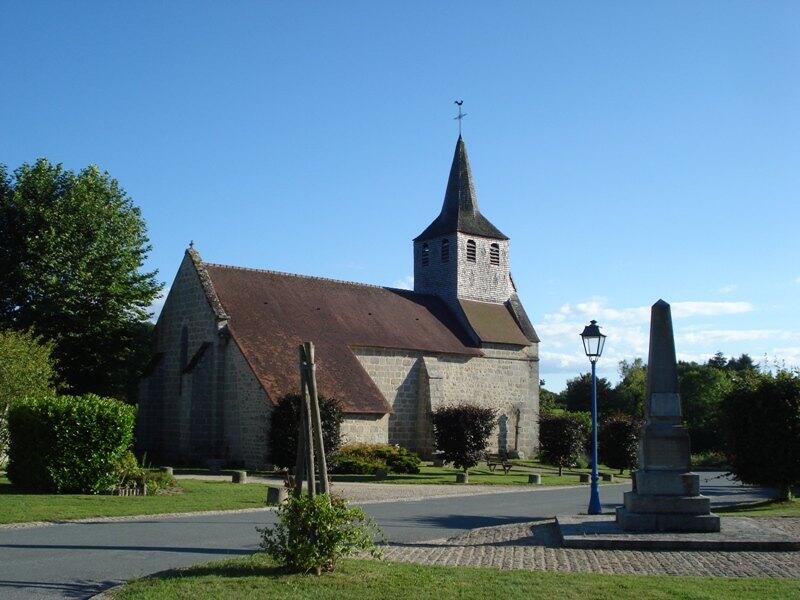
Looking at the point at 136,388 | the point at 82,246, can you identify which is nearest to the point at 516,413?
the point at 136,388

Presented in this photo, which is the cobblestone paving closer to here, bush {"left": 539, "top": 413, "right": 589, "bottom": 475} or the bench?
the bench

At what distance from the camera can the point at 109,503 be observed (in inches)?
639

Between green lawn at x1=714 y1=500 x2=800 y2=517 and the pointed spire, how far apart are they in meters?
4.80

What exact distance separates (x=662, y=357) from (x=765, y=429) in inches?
314

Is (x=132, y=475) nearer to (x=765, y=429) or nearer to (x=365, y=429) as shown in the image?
(x=365, y=429)

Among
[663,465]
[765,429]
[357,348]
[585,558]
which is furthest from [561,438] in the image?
[585,558]

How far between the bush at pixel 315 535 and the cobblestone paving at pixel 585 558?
1761 mm

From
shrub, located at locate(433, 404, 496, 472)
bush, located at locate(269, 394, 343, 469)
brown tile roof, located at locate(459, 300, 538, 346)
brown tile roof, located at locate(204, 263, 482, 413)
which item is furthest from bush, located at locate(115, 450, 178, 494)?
brown tile roof, located at locate(459, 300, 538, 346)

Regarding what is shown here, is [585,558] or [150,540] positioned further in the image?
[150,540]

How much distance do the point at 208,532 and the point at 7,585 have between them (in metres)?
4.74

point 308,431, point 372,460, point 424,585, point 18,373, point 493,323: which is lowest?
point 372,460

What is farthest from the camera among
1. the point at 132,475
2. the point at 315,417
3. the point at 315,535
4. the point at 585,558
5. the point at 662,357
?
the point at 132,475

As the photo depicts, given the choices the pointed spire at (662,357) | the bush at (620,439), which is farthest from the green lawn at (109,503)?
the bush at (620,439)

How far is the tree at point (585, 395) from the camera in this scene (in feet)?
220
